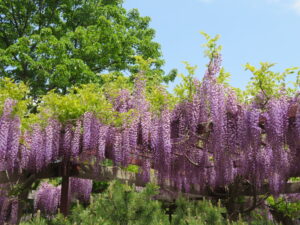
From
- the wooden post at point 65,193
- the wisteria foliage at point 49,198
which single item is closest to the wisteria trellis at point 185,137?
the wooden post at point 65,193

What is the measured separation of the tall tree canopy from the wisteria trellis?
6509 millimetres

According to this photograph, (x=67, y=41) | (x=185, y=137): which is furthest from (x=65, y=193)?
(x=67, y=41)

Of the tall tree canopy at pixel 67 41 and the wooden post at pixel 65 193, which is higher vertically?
the tall tree canopy at pixel 67 41

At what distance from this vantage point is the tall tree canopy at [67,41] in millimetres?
12129

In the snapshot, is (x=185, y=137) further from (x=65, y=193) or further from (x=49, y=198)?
(x=49, y=198)

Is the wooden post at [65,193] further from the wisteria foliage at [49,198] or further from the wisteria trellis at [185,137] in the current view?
the wisteria foliage at [49,198]

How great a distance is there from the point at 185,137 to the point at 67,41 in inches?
322

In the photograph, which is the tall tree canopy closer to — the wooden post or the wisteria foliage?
the wisteria foliage

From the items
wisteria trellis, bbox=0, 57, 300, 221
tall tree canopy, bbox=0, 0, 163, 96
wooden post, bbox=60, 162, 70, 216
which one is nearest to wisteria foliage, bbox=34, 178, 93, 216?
wooden post, bbox=60, 162, 70, 216

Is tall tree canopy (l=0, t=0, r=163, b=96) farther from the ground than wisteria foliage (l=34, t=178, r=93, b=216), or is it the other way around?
tall tree canopy (l=0, t=0, r=163, b=96)

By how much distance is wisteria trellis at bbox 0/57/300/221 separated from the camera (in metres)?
4.91

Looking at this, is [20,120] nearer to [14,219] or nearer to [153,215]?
[14,219]

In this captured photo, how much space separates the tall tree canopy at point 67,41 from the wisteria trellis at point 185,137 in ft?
21.4

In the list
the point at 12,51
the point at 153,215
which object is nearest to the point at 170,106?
the point at 153,215
